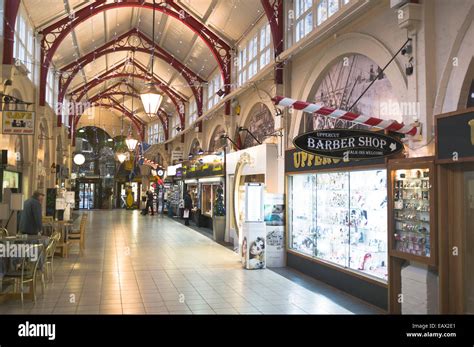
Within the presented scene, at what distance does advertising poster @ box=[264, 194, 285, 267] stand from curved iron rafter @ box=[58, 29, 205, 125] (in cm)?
1111

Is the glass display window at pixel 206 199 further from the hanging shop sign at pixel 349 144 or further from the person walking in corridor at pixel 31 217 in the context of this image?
the hanging shop sign at pixel 349 144

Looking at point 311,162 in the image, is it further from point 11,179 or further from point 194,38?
point 194,38

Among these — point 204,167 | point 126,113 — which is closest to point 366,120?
point 204,167

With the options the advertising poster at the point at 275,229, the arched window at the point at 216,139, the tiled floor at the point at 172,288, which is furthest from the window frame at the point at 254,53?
the tiled floor at the point at 172,288

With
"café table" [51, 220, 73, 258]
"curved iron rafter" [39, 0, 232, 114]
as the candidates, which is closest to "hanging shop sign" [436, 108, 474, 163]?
"café table" [51, 220, 73, 258]

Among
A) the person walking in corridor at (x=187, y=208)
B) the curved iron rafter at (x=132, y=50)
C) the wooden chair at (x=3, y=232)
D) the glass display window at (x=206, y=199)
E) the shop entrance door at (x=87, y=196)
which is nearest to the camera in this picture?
the wooden chair at (x=3, y=232)

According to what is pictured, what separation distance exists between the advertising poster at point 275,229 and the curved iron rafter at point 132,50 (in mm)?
11109

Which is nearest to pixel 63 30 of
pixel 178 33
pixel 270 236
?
pixel 178 33

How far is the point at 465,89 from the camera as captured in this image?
5395mm

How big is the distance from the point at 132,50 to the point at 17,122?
416 inches

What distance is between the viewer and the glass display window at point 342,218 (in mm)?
6992

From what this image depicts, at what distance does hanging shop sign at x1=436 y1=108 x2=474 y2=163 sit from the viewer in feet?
15.5

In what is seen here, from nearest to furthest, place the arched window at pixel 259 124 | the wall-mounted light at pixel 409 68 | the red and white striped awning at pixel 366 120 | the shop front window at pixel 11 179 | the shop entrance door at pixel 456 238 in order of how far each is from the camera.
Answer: the shop entrance door at pixel 456 238
the red and white striped awning at pixel 366 120
the wall-mounted light at pixel 409 68
the shop front window at pixel 11 179
the arched window at pixel 259 124

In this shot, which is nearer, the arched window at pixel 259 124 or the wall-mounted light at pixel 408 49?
the wall-mounted light at pixel 408 49
